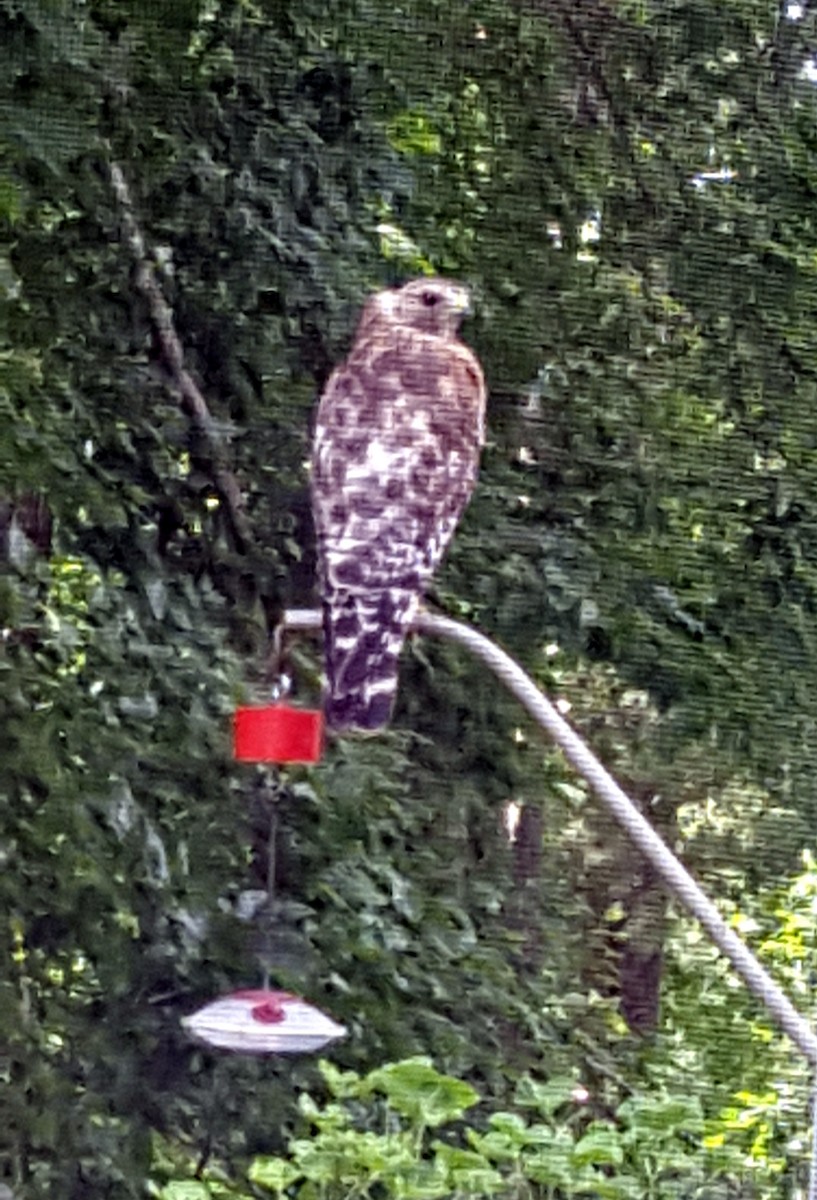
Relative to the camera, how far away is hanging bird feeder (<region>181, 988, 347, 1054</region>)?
76 centimetres

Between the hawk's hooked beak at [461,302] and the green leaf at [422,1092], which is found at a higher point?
the hawk's hooked beak at [461,302]

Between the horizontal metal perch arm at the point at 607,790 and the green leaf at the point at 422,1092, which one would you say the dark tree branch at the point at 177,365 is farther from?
the green leaf at the point at 422,1092

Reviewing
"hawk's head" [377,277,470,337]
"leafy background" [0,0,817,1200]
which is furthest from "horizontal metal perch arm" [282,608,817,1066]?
"hawk's head" [377,277,470,337]

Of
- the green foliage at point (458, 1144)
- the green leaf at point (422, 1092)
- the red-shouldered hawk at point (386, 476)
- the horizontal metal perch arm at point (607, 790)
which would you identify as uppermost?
the red-shouldered hawk at point (386, 476)

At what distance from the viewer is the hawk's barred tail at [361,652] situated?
0.75 m

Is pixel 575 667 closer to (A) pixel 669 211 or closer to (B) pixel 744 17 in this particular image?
(A) pixel 669 211

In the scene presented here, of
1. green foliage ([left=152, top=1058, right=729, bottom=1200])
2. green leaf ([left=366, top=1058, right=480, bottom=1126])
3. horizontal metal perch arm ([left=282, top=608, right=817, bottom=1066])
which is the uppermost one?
horizontal metal perch arm ([left=282, top=608, right=817, bottom=1066])

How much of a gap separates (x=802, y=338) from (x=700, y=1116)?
0.40 meters

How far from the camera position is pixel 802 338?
832 mm

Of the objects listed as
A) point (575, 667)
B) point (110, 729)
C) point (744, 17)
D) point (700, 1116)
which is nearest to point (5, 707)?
Result: point (110, 729)

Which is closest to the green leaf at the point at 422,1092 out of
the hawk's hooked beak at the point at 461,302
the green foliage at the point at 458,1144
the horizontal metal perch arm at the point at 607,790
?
the green foliage at the point at 458,1144

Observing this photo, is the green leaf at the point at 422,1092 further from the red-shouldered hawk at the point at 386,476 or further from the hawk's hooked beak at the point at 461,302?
the hawk's hooked beak at the point at 461,302

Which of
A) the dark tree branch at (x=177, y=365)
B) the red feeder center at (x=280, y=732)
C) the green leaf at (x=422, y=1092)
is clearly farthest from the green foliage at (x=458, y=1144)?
the dark tree branch at (x=177, y=365)

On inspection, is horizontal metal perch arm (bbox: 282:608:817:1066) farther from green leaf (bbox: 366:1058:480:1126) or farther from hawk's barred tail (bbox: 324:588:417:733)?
green leaf (bbox: 366:1058:480:1126)
